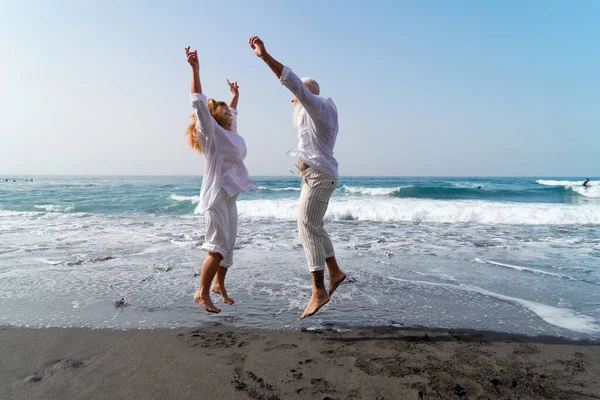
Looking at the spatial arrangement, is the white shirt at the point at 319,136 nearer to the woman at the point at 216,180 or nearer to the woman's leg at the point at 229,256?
the woman at the point at 216,180

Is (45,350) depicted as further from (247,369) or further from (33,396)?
(247,369)

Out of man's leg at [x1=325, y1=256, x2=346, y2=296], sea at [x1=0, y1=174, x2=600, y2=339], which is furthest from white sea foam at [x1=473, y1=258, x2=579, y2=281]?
man's leg at [x1=325, y1=256, x2=346, y2=296]

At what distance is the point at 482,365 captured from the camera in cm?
279

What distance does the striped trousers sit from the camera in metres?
3.47

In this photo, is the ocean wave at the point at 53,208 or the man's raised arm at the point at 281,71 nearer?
the man's raised arm at the point at 281,71

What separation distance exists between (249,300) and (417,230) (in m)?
7.06

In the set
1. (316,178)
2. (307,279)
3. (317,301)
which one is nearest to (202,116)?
(316,178)

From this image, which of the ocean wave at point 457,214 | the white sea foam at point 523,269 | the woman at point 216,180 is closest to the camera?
the woman at point 216,180

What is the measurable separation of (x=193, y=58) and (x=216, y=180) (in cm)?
108

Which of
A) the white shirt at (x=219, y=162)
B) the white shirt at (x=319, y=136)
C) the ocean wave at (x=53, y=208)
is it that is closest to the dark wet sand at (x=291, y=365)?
the white shirt at (x=219, y=162)

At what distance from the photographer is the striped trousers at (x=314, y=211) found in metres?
3.47

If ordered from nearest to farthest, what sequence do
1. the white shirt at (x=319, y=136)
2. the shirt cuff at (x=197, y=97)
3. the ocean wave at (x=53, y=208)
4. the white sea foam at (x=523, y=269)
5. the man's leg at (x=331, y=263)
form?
1. the shirt cuff at (x=197, y=97)
2. the white shirt at (x=319, y=136)
3. the man's leg at (x=331, y=263)
4. the white sea foam at (x=523, y=269)
5. the ocean wave at (x=53, y=208)

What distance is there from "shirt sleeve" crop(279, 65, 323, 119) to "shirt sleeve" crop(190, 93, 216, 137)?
27.8 inches

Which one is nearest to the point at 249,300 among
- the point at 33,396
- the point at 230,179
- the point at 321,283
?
the point at 321,283
